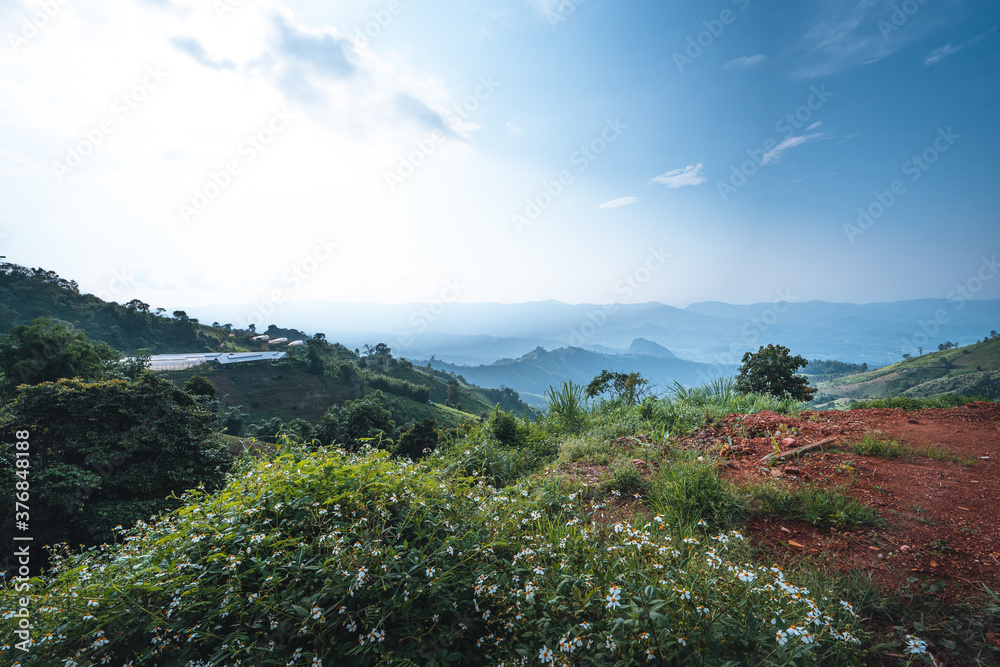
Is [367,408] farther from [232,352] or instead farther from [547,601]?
[232,352]

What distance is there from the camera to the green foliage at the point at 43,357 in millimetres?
14320

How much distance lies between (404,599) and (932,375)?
81.0 m

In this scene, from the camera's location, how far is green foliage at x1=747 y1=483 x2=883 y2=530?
10.1 feet

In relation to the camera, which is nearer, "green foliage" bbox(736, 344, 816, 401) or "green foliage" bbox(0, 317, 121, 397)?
"green foliage" bbox(736, 344, 816, 401)

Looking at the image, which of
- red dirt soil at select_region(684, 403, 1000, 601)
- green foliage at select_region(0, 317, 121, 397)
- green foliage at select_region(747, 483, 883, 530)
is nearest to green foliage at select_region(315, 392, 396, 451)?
green foliage at select_region(0, 317, 121, 397)

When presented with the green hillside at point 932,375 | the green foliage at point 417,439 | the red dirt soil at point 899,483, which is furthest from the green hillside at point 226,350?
the green hillside at point 932,375

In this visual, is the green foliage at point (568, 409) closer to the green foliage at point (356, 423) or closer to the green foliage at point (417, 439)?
the green foliage at point (417, 439)

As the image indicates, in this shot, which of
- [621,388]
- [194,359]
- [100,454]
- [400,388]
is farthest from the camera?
[400,388]

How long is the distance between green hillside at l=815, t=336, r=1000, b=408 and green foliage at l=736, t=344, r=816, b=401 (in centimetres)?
3523

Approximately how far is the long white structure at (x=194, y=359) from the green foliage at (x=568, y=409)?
49191 millimetres

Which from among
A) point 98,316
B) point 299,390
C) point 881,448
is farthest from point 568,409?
point 98,316

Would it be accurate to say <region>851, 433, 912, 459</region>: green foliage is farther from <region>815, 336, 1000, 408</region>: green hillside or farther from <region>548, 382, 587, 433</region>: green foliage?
<region>815, 336, 1000, 408</region>: green hillside

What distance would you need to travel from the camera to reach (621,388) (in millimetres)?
8352

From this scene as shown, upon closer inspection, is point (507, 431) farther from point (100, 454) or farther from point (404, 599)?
point (100, 454)
